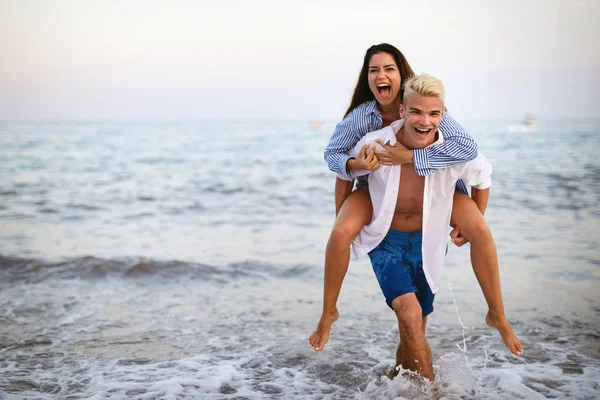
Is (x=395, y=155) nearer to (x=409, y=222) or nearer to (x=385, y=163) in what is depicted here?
(x=385, y=163)

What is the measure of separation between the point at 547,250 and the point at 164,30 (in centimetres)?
2246

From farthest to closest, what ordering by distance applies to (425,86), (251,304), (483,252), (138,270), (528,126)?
(528,126) < (138,270) < (251,304) < (483,252) < (425,86)

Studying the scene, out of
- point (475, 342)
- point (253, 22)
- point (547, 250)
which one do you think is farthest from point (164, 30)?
point (475, 342)

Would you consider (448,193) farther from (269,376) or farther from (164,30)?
(164,30)

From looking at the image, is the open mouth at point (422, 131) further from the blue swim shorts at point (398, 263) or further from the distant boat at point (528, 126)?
the distant boat at point (528, 126)

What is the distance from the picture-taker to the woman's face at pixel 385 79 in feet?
11.4

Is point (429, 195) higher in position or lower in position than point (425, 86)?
lower

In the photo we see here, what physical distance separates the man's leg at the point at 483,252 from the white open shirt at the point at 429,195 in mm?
81

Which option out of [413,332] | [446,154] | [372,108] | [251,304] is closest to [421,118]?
[446,154]

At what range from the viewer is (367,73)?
3.66 m

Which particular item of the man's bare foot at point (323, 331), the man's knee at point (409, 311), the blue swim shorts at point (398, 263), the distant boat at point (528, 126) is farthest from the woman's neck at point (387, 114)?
the distant boat at point (528, 126)

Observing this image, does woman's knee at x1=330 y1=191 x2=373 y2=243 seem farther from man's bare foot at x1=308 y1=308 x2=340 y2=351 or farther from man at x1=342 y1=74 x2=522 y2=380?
man's bare foot at x1=308 y1=308 x2=340 y2=351

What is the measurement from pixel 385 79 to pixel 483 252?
3.76 feet

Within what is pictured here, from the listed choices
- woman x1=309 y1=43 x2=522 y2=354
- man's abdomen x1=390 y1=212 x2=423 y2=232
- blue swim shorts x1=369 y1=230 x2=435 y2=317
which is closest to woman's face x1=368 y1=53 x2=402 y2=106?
woman x1=309 y1=43 x2=522 y2=354
